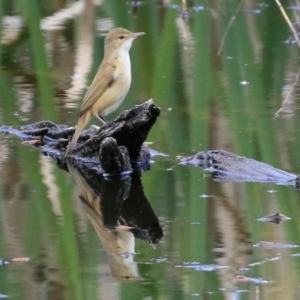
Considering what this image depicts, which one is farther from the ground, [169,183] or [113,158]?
[113,158]

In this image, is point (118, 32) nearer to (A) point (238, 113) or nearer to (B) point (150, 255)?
(A) point (238, 113)

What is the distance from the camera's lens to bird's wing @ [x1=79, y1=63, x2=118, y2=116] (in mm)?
7160

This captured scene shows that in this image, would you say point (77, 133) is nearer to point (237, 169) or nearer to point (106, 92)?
point (106, 92)

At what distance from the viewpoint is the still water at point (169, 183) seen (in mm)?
4484

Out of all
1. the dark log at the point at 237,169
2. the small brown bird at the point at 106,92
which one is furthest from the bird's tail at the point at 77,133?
the dark log at the point at 237,169

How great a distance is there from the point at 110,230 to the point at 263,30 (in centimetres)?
702

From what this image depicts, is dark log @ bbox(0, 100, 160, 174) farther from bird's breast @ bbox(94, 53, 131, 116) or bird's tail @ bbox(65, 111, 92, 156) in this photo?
bird's breast @ bbox(94, 53, 131, 116)

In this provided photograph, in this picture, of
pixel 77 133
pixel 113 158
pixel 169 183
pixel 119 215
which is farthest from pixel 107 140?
pixel 119 215

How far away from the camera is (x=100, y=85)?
7.22 metres

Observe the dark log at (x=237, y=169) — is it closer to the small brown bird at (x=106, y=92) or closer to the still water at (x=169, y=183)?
the still water at (x=169, y=183)

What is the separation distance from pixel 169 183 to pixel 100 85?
1240mm

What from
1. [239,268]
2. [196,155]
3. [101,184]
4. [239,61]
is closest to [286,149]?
[196,155]

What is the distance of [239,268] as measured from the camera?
4.59 meters

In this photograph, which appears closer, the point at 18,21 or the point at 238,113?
the point at 238,113
